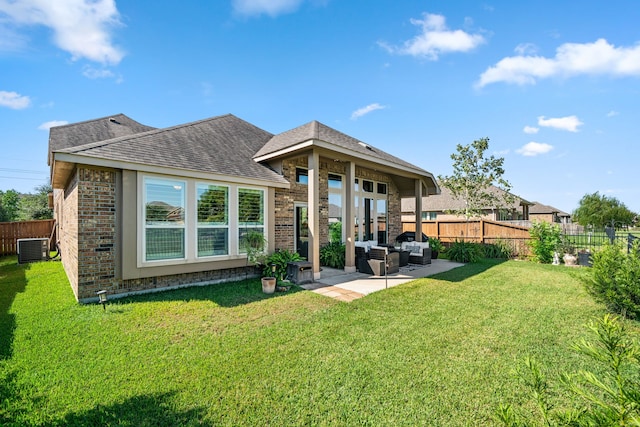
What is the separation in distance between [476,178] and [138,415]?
2473 centimetres

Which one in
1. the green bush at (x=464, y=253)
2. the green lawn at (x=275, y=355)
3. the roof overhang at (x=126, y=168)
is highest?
the roof overhang at (x=126, y=168)

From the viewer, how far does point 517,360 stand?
365 centimetres

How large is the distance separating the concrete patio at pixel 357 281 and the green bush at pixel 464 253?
171cm

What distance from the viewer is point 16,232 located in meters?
13.9

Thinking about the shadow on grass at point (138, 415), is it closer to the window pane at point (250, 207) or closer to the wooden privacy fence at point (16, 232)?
the window pane at point (250, 207)

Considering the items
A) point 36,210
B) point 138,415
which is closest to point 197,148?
point 138,415

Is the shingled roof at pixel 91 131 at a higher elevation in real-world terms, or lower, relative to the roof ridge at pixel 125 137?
higher

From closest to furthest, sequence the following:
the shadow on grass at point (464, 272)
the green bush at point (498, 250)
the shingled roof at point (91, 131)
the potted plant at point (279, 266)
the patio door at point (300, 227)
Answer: the potted plant at point (279, 266) → the shadow on grass at point (464, 272) → the patio door at point (300, 227) → the shingled roof at point (91, 131) → the green bush at point (498, 250)

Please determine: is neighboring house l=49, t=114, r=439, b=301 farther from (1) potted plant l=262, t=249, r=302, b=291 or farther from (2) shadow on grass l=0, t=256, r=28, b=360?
(2) shadow on grass l=0, t=256, r=28, b=360

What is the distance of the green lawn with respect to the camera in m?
2.78

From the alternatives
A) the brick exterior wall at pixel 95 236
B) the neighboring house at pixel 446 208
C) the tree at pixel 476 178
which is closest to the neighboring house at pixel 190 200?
the brick exterior wall at pixel 95 236

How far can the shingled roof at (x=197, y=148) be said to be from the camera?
Result: 6438 millimetres

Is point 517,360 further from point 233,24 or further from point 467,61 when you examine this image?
point 233,24

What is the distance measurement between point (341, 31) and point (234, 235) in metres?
8.55
